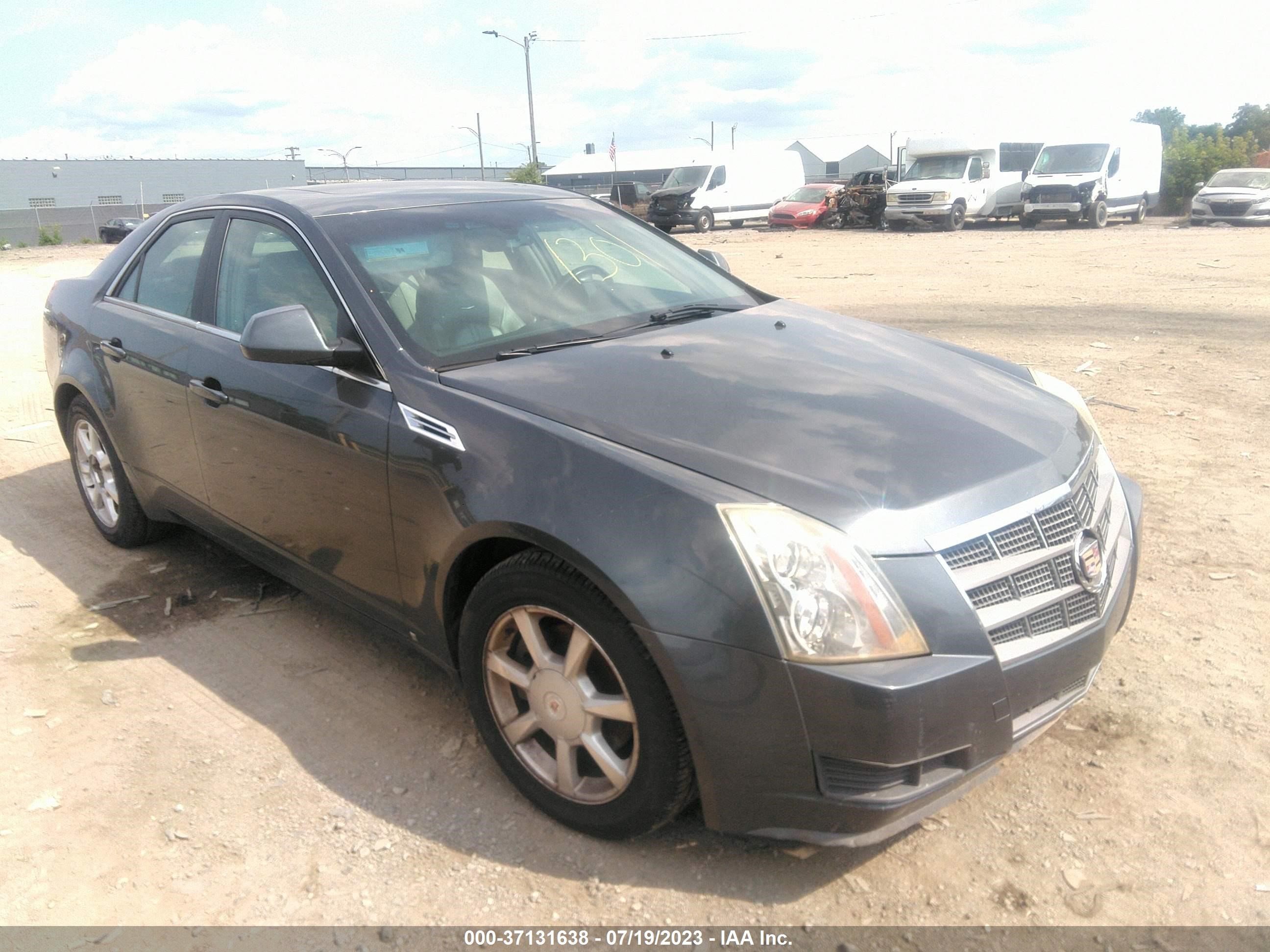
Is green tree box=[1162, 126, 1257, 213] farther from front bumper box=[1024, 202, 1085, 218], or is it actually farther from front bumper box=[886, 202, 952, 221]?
front bumper box=[886, 202, 952, 221]

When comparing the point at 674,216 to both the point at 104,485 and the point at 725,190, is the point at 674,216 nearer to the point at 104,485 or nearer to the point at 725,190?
the point at 725,190

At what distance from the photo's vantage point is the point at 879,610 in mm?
2236

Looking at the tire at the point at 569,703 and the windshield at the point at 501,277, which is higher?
the windshield at the point at 501,277

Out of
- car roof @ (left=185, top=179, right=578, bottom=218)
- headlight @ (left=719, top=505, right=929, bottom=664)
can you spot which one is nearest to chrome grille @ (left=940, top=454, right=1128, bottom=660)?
headlight @ (left=719, top=505, right=929, bottom=664)

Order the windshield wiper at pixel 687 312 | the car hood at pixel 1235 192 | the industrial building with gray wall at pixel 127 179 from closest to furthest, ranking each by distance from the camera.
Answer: the windshield wiper at pixel 687 312 → the car hood at pixel 1235 192 → the industrial building with gray wall at pixel 127 179

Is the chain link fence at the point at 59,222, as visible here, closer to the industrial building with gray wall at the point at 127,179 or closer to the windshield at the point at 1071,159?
the industrial building with gray wall at the point at 127,179

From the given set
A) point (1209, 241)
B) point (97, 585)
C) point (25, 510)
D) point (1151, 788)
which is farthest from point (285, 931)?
point (1209, 241)

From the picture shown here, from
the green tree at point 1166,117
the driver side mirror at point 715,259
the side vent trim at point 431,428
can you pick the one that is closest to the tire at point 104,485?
the side vent trim at point 431,428

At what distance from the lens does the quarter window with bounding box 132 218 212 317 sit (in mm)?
4145

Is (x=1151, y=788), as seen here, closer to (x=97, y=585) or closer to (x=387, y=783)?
(x=387, y=783)

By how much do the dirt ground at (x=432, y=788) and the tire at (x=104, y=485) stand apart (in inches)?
5.1

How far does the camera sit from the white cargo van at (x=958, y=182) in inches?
1061

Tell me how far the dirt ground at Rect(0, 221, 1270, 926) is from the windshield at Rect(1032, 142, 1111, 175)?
939 inches

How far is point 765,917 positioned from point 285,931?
3.83 feet
